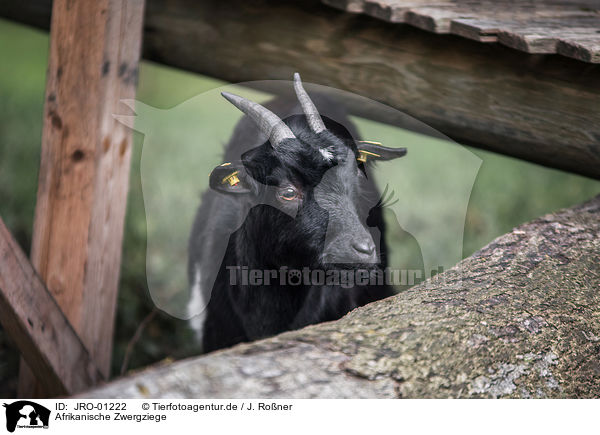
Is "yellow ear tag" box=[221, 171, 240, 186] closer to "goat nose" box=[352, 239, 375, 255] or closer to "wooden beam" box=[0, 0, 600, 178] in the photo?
"goat nose" box=[352, 239, 375, 255]

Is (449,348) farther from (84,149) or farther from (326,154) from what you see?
(84,149)

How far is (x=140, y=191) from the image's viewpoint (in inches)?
153

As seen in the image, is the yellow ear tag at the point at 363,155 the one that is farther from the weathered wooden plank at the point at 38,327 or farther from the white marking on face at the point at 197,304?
the weathered wooden plank at the point at 38,327

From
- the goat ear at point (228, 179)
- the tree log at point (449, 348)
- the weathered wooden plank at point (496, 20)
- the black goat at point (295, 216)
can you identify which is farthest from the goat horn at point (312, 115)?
the tree log at point (449, 348)

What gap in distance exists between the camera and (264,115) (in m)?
2.01

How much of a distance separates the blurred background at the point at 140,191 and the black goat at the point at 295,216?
1.52 feet

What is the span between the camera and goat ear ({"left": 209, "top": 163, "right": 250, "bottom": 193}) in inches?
83.6

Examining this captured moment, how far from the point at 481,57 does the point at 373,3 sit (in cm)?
50

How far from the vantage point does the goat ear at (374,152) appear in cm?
209
